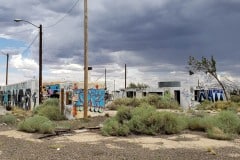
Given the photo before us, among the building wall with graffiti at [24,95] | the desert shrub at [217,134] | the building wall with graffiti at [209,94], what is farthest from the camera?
the building wall with graffiti at [209,94]

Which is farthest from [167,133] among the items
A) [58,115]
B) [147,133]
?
[58,115]

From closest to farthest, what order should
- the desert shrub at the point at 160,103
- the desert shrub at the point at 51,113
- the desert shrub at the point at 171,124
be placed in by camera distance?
the desert shrub at the point at 171,124, the desert shrub at the point at 51,113, the desert shrub at the point at 160,103

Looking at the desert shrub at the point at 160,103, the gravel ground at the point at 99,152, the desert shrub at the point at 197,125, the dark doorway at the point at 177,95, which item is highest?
the dark doorway at the point at 177,95

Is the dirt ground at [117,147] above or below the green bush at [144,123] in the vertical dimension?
below

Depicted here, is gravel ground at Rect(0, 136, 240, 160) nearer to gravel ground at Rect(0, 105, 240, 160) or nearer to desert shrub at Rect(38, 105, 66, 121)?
gravel ground at Rect(0, 105, 240, 160)

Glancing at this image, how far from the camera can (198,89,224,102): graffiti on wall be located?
2601 inches

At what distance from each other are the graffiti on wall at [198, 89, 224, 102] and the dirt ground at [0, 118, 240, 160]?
47.3 metres

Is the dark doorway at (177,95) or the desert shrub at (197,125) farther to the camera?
the dark doorway at (177,95)

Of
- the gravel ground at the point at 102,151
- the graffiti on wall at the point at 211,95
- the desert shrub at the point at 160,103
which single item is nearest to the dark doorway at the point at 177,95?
the graffiti on wall at the point at 211,95

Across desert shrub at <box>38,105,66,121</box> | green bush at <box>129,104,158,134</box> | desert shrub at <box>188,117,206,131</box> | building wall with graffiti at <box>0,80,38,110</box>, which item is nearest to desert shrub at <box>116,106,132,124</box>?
→ green bush at <box>129,104,158,134</box>

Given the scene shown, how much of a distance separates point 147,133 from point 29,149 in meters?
5.73

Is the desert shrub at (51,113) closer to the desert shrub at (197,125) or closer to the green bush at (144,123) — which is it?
the green bush at (144,123)

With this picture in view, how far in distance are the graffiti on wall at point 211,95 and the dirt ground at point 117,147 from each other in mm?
47326

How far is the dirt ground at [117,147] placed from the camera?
13281 mm
